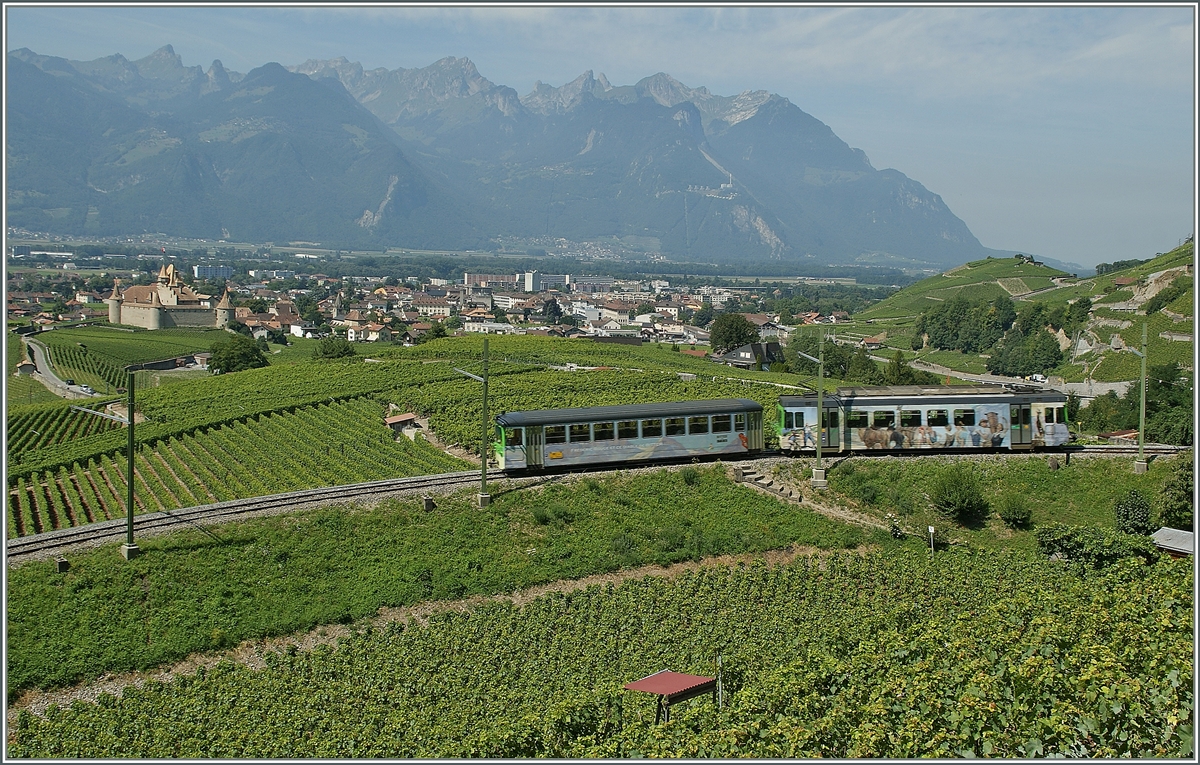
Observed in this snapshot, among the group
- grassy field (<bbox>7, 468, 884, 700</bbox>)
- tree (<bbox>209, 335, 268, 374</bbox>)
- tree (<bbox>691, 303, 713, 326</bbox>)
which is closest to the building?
tree (<bbox>209, 335, 268, 374</bbox>)

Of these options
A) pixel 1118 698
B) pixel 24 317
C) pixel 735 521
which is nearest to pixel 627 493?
pixel 735 521

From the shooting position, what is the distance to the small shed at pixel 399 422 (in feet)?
131

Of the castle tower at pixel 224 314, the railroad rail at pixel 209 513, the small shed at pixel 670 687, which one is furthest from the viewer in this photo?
the castle tower at pixel 224 314

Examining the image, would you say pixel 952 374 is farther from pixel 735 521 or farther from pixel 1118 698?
pixel 1118 698

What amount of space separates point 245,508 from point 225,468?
308 inches

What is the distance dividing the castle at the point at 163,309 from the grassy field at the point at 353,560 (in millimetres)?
112342

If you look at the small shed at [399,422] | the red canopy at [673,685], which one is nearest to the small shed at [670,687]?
the red canopy at [673,685]

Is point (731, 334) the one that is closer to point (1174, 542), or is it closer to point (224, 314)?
point (1174, 542)

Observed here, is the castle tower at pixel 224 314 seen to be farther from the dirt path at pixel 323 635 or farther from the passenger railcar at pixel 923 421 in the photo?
the dirt path at pixel 323 635

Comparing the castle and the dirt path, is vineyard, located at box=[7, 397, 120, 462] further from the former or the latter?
the castle

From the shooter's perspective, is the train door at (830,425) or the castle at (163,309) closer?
the train door at (830,425)

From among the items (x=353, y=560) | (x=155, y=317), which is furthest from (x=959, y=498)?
(x=155, y=317)

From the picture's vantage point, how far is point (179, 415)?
42469 millimetres

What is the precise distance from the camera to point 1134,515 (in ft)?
88.6
